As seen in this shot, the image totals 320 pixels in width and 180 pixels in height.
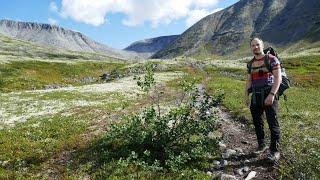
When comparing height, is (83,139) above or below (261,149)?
below

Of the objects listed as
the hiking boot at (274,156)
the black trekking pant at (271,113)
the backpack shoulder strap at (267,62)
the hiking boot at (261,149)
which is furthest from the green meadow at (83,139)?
the backpack shoulder strap at (267,62)

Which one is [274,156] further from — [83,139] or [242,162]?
[83,139]

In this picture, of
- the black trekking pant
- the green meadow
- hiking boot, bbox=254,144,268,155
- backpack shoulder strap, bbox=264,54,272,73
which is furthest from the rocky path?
backpack shoulder strap, bbox=264,54,272,73

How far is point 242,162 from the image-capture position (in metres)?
16.5

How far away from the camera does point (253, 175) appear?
1501 cm

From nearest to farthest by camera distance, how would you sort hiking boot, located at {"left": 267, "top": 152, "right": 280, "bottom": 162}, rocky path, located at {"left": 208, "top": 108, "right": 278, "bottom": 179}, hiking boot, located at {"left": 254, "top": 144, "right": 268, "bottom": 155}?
1. rocky path, located at {"left": 208, "top": 108, "right": 278, "bottom": 179}
2. hiking boot, located at {"left": 267, "top": 152, "right": 280, "bottom": 162}
3. hiking boot, located at {"left": 254, "top": 144, "right": 268, "bottom": 155}

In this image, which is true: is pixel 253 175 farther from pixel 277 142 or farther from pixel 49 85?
pixel 49 85

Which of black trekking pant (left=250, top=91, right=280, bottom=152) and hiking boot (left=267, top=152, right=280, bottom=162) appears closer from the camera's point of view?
hiking boot (left=267, top=152, right=280, bottom=162)

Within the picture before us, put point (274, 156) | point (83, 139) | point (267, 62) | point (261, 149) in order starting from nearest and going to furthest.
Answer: point (274, 156) → point (267, 62) → point (261, 149) → point (83, 139)

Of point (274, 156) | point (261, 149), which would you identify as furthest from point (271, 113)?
point (261, 149)

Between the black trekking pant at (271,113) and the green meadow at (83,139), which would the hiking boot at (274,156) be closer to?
the black trekking pant at (271,113)

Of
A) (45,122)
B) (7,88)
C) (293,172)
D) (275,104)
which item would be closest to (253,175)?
(293,172)

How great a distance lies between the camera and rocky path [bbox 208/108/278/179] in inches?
599

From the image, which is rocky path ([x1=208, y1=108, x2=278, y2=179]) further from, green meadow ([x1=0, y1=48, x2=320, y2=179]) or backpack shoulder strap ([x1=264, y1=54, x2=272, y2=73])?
backpack shoulder strap ([x1=264, y1=54, x2=272, y2=73])
